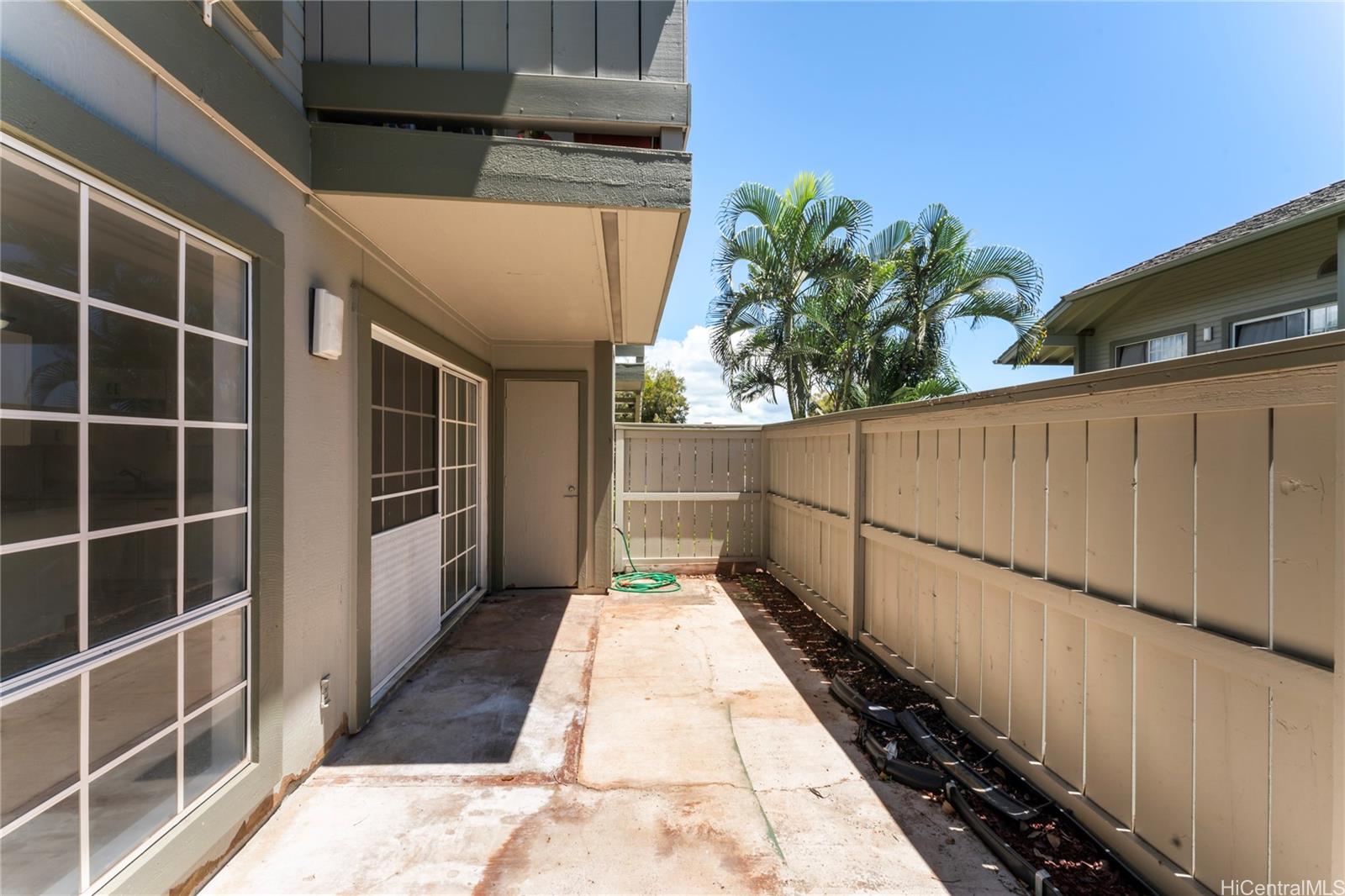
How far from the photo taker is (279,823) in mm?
2266

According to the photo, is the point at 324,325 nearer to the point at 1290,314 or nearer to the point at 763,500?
the point at 763,500

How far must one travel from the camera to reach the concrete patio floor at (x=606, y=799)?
2.01m

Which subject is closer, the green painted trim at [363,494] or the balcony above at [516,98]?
the balcony above at [516,98]

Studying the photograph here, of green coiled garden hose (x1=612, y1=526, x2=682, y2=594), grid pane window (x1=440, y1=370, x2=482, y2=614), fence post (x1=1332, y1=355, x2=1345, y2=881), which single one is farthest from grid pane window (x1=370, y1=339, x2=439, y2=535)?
fence post (x1=1332, y1=355, x2=1345, y2=881)

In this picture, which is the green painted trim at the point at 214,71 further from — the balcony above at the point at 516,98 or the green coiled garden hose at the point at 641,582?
the green coiled garden hose at the point at 641,582

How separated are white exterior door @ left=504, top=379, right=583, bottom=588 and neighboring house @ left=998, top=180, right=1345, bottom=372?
21.2 ft

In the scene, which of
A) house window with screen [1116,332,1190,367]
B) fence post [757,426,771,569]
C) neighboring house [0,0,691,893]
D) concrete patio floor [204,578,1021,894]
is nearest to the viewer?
neighboring house [0,0,691,893]

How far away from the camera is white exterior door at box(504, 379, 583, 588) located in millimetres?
5867

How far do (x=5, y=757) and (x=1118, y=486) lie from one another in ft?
11.1

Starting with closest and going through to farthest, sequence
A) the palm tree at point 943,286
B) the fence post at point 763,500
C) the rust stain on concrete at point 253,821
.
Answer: the rust stain on concrete at point 253,821 → the fence post at point 763,500 → the palm tree at point 943,286

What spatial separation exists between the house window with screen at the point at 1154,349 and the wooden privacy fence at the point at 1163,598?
22.4 ft

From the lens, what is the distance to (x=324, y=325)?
2607mm

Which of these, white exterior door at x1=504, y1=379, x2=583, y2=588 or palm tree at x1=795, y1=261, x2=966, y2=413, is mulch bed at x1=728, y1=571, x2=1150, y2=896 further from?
palm tree at x1=795, y1=261, x2=966, y2=413

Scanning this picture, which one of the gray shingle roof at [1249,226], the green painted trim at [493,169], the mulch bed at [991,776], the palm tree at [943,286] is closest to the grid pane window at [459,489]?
the green painted trim at [493,169]
